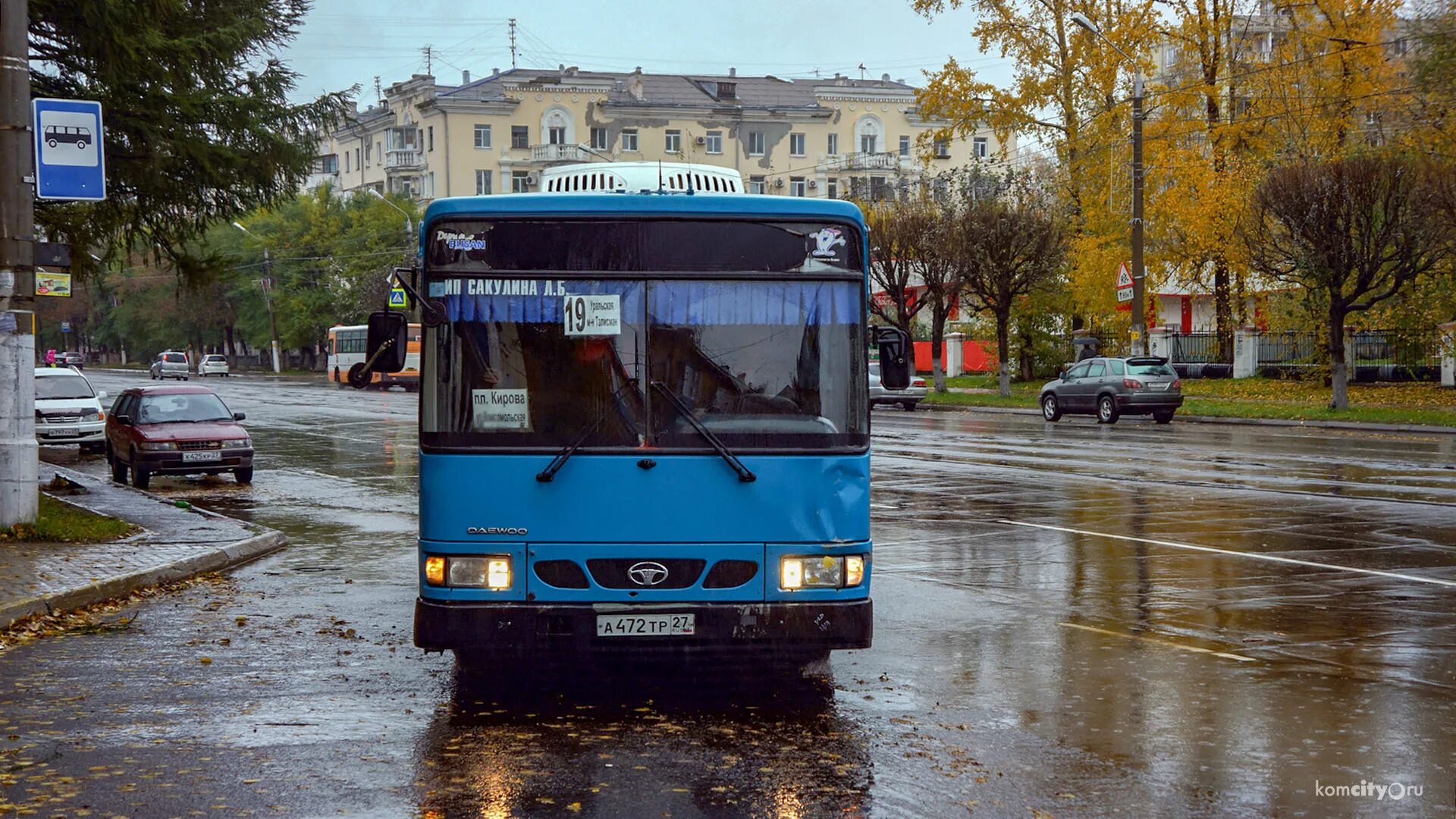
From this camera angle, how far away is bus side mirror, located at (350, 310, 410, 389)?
282 inches

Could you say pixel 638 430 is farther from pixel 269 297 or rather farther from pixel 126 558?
pixel 269 297

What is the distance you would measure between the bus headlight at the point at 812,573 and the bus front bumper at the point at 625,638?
0.33 feet

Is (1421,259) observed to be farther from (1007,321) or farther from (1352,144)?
(1007,321)

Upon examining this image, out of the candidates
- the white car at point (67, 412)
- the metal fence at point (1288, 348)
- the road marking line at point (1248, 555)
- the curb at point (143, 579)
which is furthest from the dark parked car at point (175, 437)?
the metal fence at point (1288, 348)

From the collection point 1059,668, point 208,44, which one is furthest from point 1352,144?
point 1059,668

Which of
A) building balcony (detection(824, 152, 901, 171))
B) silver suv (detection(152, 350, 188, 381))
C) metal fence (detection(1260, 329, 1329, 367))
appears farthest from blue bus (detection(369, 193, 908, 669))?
building balcony (detection(824, 152, 901, 171))

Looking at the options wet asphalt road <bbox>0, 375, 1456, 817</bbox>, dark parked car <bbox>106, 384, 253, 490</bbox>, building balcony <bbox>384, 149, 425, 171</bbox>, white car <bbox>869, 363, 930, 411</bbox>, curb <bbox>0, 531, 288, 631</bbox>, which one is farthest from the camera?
building balcony <bbox>384, 149, 425, 171</bbox>

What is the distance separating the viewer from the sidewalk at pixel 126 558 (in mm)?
10883

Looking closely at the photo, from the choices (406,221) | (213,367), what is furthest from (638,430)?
(213,367)

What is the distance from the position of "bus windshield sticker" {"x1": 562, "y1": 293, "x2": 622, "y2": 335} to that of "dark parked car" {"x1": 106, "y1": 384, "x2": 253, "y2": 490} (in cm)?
1609

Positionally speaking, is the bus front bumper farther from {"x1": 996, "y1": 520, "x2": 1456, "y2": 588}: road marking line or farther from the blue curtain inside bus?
{"x1": 996, "y1": 520, "x2": 1456, "y2": 588}: road marking line

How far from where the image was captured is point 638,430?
7.23 m

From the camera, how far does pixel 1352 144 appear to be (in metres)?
42.2

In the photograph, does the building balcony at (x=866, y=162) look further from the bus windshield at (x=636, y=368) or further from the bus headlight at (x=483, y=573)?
the bus headlight at (x=483, y=573)
